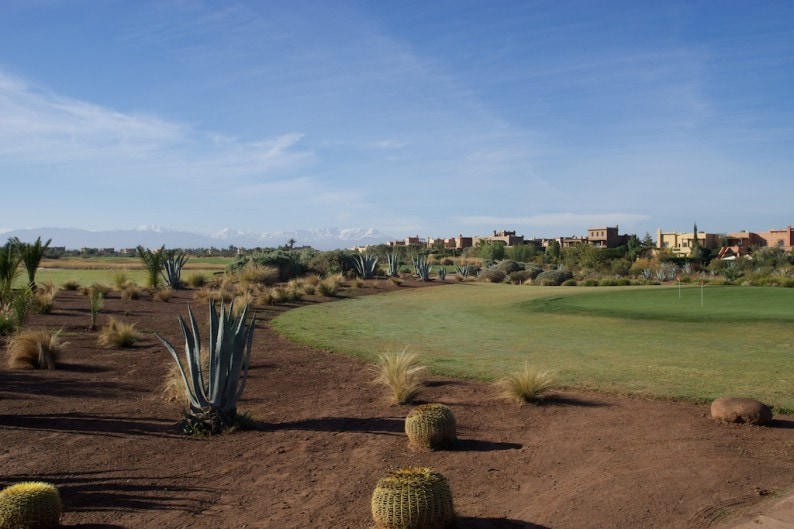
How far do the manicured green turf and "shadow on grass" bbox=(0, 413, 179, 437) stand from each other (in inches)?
224

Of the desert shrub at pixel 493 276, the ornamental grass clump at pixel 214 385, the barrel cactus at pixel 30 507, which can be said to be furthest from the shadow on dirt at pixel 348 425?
the desert shrub at pixel 493 276

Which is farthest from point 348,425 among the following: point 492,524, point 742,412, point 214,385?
point 742,412

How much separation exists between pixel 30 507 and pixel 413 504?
3.37 meters

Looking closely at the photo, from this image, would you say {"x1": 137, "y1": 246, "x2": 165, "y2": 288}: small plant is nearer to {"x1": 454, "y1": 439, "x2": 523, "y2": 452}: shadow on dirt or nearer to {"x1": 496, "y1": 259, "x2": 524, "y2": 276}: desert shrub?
{"x1": 454, "y1": 439, "x2": 523, "y2": 452}: shadow on dirt

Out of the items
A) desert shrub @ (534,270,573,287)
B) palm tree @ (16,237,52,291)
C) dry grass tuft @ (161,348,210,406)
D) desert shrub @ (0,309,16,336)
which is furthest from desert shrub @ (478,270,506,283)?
dry grass tuft @ (161,348,210,406)

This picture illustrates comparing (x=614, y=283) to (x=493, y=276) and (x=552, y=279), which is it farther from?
(x=493, y=276)

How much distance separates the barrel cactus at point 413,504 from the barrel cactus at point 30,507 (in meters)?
2.90

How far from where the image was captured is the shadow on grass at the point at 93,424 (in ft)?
30.1

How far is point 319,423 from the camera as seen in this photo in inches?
382

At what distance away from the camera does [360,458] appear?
323 inches

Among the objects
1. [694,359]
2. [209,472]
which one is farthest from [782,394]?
[209,472]

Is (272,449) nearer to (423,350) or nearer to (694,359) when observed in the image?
(423,350)

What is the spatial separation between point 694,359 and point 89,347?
13483mm

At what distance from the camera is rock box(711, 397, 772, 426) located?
8766 millimetres
